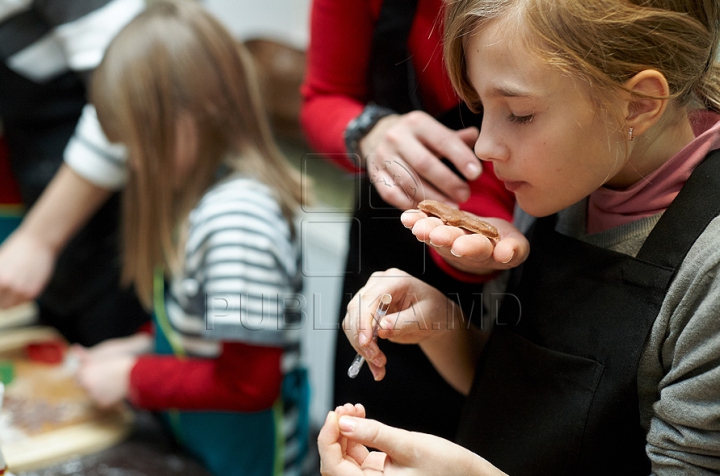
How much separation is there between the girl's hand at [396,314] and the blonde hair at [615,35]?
212mm

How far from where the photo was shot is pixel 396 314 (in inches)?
22.9

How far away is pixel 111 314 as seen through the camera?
4.22 feet

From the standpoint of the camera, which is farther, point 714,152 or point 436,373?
point 436,373

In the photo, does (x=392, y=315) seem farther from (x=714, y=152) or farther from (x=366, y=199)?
(x=714, y=152)

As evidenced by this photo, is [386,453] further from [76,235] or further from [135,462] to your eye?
[76,235]

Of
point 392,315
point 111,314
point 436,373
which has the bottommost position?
point 111,314

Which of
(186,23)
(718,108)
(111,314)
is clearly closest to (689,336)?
(718,108)

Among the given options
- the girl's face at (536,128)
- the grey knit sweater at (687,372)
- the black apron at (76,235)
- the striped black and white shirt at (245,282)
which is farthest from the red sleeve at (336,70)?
the black apron at (76,235)

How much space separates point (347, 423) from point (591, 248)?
24 centimetres

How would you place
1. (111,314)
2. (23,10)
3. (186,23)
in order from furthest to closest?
(111,314) < (23,10) < (186,23)

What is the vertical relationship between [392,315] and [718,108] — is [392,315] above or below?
below

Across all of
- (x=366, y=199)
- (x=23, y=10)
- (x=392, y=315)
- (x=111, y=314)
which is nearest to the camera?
(x=392, y=315)

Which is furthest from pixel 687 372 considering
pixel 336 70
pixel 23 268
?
pixel 23 268

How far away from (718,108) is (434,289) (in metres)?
0.27
